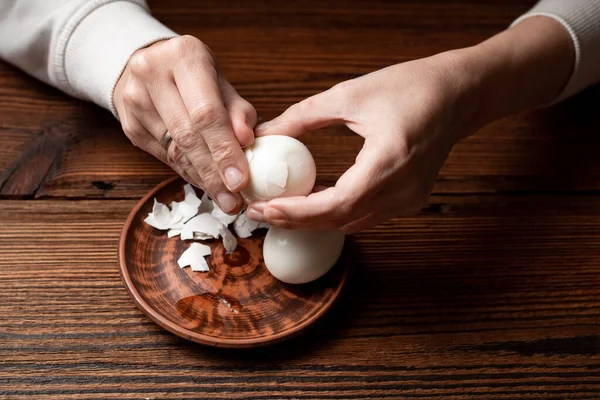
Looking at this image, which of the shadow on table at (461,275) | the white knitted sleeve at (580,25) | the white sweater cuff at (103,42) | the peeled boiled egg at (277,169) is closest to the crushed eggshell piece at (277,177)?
the peeled boiled egg at (277,169)

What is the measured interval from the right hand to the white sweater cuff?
0.15 metres

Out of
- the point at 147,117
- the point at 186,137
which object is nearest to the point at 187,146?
the point at 186,137

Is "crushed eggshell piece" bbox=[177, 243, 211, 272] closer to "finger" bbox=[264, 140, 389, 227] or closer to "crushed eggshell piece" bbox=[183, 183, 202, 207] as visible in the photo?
Result: "crushed eggshell piece" bbox=[183, 183, 202, 207]

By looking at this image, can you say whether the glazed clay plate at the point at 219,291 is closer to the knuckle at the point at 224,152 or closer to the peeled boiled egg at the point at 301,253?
the peeled boiled egg at the point at 301,253

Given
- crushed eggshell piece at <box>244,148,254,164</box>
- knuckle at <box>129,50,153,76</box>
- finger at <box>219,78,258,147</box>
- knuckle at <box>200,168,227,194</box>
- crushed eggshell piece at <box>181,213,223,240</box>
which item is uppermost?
knuckle at <box>129,50,153,76</box>

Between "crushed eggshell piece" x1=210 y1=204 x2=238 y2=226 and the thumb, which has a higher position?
the thumb

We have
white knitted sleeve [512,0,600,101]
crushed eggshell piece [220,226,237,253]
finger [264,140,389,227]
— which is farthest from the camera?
white knitted sleeve [512,0,600,101]

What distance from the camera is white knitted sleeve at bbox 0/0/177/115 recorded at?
43.9 inches

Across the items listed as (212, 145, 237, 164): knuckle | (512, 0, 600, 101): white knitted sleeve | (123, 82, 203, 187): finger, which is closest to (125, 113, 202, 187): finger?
(123, 82, 203, 187): finger

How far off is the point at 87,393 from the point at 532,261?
2.42 ft

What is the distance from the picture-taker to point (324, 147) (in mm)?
1261

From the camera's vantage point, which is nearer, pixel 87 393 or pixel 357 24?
pixel 87 393

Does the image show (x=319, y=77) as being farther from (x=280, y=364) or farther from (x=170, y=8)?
(x=280, y=364)

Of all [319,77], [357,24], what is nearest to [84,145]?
[319,77]
